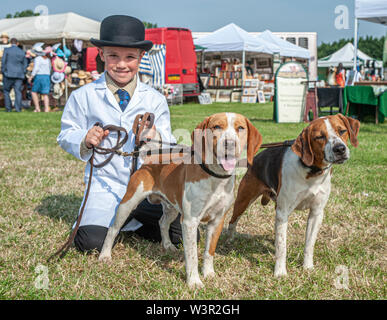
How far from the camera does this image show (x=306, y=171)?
2895 mm

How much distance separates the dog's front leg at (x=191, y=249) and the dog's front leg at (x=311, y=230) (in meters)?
0.89

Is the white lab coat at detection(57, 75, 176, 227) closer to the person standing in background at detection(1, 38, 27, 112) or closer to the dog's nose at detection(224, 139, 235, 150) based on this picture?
the dog's nose at detection(224, 139, 235, 150)

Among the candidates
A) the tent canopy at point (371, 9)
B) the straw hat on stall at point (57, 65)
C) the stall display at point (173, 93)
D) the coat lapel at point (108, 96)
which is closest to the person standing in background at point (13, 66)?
the straw hat on stall at point (57, 65)

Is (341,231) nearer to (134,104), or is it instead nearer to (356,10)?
(134,104)

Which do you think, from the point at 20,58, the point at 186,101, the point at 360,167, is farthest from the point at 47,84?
the point at 360,167

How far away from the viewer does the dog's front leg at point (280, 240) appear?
302 cm

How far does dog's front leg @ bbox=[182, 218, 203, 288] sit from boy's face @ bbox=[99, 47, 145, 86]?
4.77 feet

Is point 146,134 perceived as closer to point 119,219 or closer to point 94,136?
point 94,136

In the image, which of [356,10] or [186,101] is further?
[186,101]

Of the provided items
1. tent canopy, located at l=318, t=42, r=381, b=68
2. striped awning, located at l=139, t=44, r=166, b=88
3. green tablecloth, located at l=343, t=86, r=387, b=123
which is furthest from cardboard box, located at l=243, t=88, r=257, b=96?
tent canopy, located at l=318, t=42, r=381, b=68

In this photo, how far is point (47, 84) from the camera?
16344 millimetres

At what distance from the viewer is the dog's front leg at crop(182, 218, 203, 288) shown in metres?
2.79

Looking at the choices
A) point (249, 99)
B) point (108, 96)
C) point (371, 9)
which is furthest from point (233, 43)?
point (108, 96)

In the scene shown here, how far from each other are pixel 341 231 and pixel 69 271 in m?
2.54
